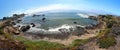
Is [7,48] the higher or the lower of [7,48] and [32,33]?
the higher

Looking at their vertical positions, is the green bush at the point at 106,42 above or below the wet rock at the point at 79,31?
above

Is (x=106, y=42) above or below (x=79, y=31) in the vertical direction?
above

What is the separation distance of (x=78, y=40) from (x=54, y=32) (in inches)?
406

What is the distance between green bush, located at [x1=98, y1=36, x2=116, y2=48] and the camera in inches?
1788

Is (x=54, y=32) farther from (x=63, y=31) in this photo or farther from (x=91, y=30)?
(x=91, y=30)

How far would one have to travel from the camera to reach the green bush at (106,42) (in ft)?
149

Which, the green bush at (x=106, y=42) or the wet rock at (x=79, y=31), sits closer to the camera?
the green bush at (x=106, y=42)

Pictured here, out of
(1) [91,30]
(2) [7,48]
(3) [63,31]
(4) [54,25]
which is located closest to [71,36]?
(3) [63,31]

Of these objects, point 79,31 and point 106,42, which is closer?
point 106,42

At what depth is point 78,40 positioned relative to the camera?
2281 inches

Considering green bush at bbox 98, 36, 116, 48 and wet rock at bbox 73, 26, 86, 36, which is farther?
wet rock at bbox 73, 26, 86, 36

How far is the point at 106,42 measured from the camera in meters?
46.1

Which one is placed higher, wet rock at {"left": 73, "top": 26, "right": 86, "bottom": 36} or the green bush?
the green bush

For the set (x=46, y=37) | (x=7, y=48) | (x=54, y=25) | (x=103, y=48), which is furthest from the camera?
(x=54, y=25)
